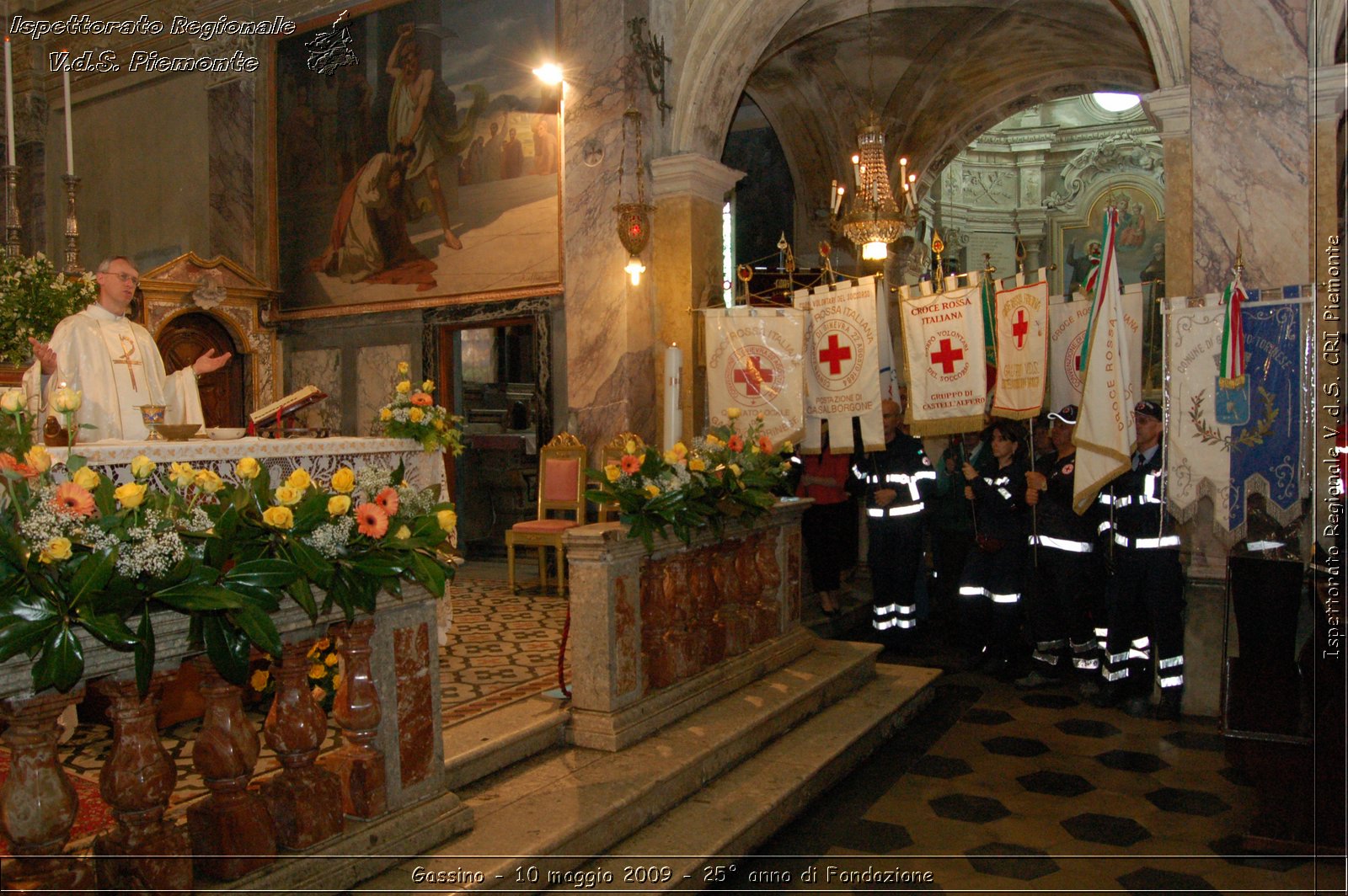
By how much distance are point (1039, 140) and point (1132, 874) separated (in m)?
15.1

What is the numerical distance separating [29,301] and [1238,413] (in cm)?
711

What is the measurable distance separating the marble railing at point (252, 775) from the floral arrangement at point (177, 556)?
0.30 ft

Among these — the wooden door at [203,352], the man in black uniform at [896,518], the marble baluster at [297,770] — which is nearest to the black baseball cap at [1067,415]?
the man in black uniform at [896,518]

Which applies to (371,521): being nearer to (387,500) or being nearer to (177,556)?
(387,500)

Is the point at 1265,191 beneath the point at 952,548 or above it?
above

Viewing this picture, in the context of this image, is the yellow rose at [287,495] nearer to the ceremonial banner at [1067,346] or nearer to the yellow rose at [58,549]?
the yellow rose at [58,549]

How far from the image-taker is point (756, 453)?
545 cm

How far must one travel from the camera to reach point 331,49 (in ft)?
33.4

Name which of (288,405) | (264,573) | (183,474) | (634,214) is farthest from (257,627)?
(634,214)

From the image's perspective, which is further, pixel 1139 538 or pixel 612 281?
pixel 612 281

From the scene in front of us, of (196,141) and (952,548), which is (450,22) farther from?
(952,548)

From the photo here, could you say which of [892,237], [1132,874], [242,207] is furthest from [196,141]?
[1132,874]

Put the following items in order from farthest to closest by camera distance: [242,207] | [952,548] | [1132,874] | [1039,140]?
[1039,140], [242,207], [952,548], [1132,874]

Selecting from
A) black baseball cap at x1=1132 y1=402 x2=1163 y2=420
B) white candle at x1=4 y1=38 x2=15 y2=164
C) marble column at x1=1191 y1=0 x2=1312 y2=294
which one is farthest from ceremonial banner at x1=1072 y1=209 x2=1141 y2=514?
white candle at x1=4 y1=38 x2=15 y2=164
